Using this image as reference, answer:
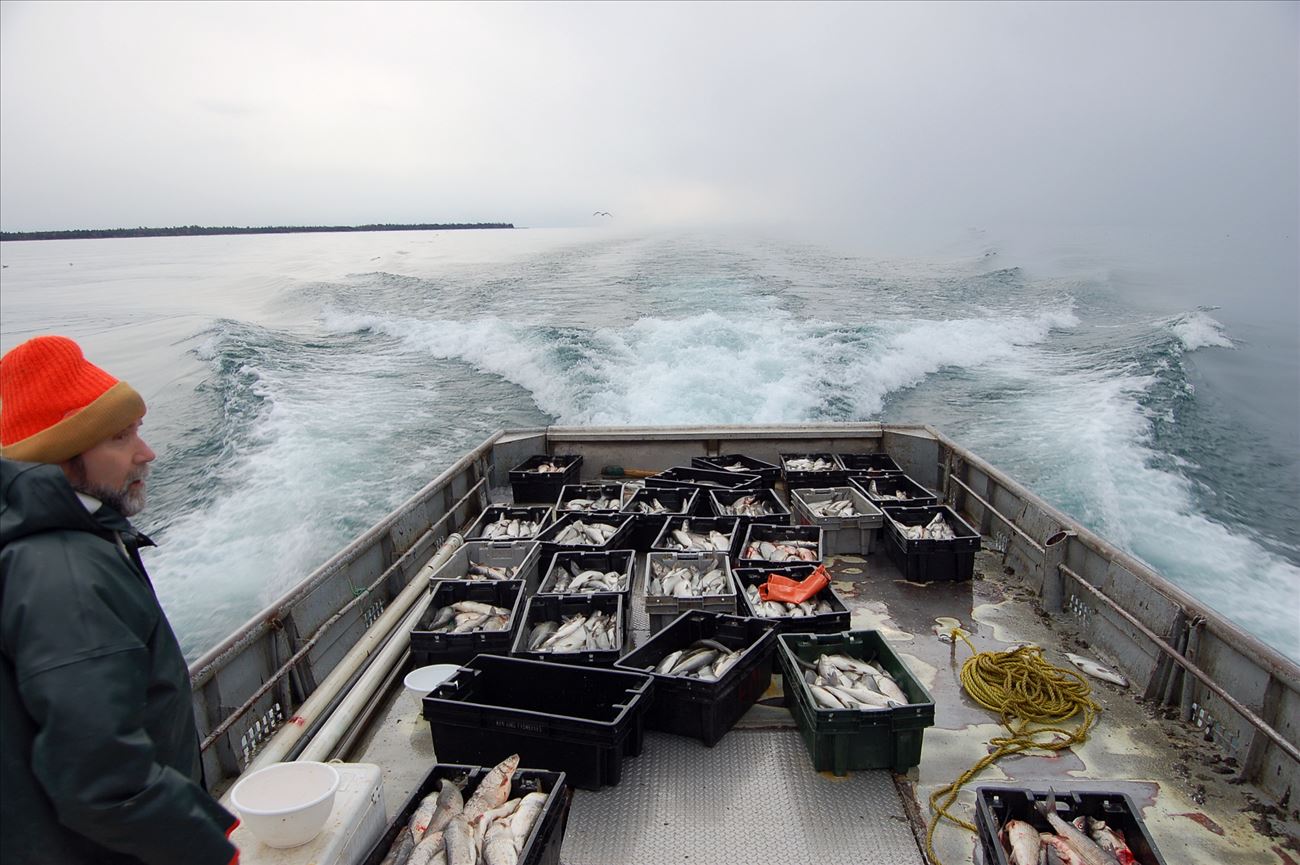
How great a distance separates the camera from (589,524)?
6.44 meters

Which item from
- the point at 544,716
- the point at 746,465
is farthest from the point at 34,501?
the point at 746,465

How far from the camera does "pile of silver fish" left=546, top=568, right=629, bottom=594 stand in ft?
17.0

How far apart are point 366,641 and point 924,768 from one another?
3.58 m

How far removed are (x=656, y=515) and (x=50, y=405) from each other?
202 inches

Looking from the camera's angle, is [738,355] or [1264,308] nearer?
[738,355]

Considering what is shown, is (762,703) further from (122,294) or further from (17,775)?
(122,294)

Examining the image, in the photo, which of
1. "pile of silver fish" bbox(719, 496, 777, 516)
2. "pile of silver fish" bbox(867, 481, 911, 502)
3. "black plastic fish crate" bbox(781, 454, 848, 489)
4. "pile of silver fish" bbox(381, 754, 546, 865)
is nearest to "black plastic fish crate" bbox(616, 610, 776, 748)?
"pile of silver fish" bbox(381, 754, 546, 865)

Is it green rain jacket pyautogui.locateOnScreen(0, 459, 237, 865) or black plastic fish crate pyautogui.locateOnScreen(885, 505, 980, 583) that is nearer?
green rain jacket pyautogui.locateOnScreen(0, 459, 237, 865)

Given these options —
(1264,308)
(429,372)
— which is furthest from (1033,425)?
(1264,308)

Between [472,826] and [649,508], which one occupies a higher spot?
[472,826]

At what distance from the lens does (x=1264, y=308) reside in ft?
86.0

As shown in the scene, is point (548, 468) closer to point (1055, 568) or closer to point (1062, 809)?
point (1055, 568)

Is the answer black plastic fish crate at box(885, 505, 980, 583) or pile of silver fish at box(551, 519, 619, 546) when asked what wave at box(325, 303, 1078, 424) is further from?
black plastic fish crate at box(885, 505, 980, 583)

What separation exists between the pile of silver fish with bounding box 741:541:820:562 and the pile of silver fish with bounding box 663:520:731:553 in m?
0.23
